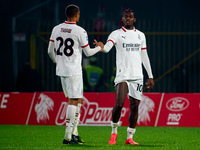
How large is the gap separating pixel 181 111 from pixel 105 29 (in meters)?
13.3

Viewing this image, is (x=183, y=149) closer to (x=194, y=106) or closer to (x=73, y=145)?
(x=73, y=145)

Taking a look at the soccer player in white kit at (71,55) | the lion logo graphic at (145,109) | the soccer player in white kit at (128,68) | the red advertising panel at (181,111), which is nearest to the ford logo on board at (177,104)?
the red advertising panel at (181,111)

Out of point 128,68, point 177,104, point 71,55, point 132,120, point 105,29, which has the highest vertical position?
point 105,29

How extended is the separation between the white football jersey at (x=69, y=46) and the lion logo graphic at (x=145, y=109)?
5227 millimetres

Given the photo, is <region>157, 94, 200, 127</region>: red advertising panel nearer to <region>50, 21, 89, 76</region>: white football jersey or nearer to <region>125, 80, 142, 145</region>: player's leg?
<region>125, 80, 142, 145</region>: player's leg

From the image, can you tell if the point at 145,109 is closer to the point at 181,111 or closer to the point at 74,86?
the point at 181,111

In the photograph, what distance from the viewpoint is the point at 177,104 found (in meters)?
13.1

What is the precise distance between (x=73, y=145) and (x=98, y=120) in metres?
5.12

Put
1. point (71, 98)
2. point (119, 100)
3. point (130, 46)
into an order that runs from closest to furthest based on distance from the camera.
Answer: point (71, 98) < point (119, 100) < point (130, 46)

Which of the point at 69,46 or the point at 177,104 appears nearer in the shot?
the point at 69,46

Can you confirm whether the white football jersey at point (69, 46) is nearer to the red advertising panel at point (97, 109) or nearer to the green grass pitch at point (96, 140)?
the green grass pitch at point (96, 140)

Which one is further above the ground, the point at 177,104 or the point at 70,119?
the point at 70,119

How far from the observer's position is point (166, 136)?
10.2m

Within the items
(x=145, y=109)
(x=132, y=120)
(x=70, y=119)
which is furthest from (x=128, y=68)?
(x=145, y=109)
